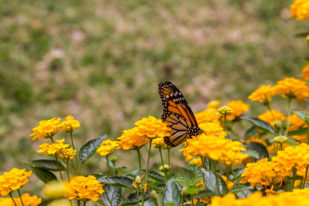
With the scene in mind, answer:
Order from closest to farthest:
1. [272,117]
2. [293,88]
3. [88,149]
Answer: [88,149] < [293,88] < [272,117]

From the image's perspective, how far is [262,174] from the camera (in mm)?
887

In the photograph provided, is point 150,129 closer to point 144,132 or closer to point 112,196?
point 144,132

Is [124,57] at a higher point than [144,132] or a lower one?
higher

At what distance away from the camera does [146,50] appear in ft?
13.2

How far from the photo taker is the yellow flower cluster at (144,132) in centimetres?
99

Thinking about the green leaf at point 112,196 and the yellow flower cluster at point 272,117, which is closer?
the green leaf at point 112,196

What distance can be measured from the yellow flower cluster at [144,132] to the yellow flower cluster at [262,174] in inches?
9.4

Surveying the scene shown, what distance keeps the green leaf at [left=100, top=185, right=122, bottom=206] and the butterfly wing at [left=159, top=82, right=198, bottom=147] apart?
256 millimetres

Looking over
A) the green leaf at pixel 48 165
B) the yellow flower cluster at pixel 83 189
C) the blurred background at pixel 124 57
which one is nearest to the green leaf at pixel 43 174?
the green leaf at pixel 48 165

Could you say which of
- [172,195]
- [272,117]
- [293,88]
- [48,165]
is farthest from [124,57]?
[172,195]

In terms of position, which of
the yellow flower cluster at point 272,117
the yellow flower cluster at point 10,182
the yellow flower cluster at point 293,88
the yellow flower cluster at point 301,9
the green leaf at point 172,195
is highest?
the yellow flower cluster at point 301,9

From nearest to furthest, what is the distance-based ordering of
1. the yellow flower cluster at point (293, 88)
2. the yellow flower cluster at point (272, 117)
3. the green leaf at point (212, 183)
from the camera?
the green leaf at point (212, 183), the yellow flower cluster at point (293, 88), the yellow flower cluster at point (272, 117)

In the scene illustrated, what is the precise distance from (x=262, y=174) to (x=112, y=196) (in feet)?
1.41

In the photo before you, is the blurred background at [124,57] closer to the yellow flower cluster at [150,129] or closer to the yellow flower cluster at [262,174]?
the yellow flower cluster at [150,129]
